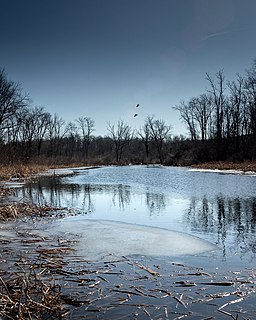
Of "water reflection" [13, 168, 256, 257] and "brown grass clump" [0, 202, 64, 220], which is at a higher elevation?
"brown grass clump" [0, 202, 64, 220]

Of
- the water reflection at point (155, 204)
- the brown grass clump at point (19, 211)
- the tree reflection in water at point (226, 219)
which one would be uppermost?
the brown grass clump at point (19, 211)

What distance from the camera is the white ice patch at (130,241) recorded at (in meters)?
5.84

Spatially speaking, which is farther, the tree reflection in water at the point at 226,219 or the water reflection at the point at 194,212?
the water reflection at the point at 194,212

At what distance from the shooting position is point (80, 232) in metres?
7.37

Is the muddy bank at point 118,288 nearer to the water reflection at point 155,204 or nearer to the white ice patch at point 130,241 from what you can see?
the white ice patch at point 130,241

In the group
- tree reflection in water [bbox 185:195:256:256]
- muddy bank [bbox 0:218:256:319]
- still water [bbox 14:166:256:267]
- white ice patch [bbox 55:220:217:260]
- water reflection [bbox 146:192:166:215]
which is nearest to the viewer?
muddy bank [bbox 0:218:256:319]

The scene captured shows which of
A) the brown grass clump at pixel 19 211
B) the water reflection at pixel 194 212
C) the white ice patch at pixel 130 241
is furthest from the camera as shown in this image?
the brown grass clump at pixel 19 211

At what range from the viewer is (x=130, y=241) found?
6.58m

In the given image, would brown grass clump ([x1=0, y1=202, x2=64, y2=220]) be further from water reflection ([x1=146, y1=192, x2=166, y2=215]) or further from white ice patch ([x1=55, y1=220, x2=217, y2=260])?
water reflection ([x1=146, y1=192, x2=166, y2=215])

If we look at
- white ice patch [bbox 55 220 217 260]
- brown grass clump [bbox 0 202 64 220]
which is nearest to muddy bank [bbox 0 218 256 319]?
white ice patch [bbox 55 220 217 260]

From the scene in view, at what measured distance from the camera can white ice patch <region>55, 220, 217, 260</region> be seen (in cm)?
584

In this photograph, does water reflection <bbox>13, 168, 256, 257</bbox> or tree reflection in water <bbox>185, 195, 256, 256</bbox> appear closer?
tree reflection in water <bbox>185, 195, 256, 256</bbox>

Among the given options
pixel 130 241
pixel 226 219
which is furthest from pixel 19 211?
pixel 226 219

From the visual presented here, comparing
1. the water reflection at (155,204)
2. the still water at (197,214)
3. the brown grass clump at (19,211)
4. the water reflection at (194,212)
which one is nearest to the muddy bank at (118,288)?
the still water at (197,214)
